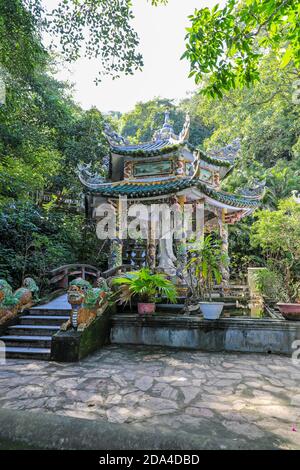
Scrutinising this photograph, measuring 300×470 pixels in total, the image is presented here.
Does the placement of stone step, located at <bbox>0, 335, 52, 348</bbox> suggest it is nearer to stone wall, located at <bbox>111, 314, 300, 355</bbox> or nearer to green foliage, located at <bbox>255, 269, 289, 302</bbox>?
stone wall, located at <bbox>111, 314, 300, 355</bbox>

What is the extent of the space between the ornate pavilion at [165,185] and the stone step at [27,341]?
4.33 metres

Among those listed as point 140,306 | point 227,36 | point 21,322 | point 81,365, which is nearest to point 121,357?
point 81,365

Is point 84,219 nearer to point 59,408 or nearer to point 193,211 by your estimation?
point 193,211

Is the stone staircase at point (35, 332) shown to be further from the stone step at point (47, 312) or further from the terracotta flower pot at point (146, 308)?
the terracotta flower pot at point (146, 308)

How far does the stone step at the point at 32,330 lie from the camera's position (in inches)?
245

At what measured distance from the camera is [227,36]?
3.79 m

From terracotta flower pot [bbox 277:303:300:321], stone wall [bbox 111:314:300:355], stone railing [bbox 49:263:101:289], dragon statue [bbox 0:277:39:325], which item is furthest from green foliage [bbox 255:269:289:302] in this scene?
dragon statue [bbox 0:277:39:325]

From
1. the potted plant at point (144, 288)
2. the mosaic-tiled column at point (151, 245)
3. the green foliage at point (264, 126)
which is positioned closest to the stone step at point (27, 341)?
the potted plant at point (144, 288)

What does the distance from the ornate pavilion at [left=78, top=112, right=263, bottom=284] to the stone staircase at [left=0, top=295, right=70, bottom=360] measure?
3.44m

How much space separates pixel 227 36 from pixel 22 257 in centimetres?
831

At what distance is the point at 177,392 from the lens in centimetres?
382

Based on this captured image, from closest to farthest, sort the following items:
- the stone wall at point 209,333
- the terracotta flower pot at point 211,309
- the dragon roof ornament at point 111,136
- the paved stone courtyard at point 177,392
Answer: the paved stone courtyard at point 177,392
the stone wall at point 209,333
the terracotta flower pot at point 211,309
the dragon roof ornament at point 111,136

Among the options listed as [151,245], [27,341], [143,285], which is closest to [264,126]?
[151,245]
